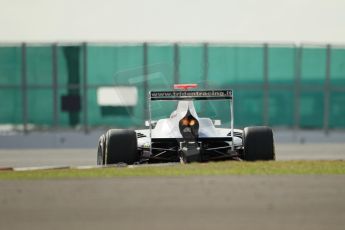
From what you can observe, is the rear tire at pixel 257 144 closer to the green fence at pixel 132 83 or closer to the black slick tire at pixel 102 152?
the black slick tire at pixel 102 152

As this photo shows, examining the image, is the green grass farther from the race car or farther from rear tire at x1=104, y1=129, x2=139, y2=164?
rear tire at x1=104, y1=129, x2=139, y2=164

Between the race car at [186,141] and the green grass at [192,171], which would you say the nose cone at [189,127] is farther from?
the green grass at [192,171]

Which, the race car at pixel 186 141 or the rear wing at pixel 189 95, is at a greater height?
the rear wing at pixel 189 95

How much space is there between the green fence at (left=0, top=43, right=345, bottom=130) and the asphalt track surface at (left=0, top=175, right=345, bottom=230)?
28.0m

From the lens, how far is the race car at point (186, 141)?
17.9 m

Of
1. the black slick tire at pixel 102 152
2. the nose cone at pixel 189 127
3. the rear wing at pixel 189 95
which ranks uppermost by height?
the rear wing at pixel 189 95

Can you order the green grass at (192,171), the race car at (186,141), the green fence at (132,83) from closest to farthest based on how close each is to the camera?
the green grass at (192,171) → the race car at (186,141) → the green fence at (132,83)

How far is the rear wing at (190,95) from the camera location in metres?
17.7

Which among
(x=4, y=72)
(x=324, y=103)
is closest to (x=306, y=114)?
(x=324, y=103)

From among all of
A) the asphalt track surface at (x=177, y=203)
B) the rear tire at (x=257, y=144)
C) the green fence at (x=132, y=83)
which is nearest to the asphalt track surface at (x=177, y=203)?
the asphalt track surface at (x=177, y=203)

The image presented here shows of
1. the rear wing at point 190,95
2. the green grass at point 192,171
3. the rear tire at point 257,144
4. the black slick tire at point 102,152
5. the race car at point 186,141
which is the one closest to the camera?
the green grass at point 192,171

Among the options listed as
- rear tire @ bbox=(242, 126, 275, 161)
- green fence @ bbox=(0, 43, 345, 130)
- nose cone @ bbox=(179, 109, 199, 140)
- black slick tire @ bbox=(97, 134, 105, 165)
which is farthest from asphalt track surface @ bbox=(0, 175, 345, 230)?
green fence @ bbox=(0, 43, 345, 130)

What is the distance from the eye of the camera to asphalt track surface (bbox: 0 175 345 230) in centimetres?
899

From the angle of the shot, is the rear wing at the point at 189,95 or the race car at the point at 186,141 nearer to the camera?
the rear wing at the point at 189,95
